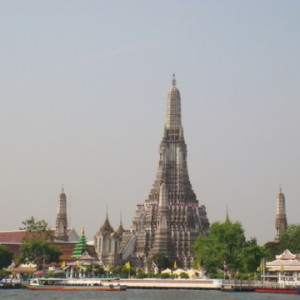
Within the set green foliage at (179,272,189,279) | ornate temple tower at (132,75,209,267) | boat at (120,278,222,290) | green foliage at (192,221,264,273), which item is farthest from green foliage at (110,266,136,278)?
ornate temple tower at (132,75,209,267)

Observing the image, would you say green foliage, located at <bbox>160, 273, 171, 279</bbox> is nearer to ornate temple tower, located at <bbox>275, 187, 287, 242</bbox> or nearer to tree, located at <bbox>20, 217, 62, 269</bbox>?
tree, located at <bbox>20, 217, 62, 269</bbox>

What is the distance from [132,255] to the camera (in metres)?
129

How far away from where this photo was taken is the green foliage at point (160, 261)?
382 ft

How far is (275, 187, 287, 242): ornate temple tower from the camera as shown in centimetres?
13024

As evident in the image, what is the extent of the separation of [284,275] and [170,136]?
44058 millimetres

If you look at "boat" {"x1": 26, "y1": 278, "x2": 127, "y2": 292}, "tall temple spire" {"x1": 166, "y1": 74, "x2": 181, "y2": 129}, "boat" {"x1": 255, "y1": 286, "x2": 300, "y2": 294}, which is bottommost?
"boat" {"x1": 255, "y1": 286, "x2": 300, "y2": 294}

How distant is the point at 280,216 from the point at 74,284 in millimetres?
47838

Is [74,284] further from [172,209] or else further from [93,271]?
[172,209]

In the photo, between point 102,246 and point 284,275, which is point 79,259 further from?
point 284,275

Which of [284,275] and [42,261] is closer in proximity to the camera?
[284,275]

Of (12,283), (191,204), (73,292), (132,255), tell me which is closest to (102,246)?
(132,255)

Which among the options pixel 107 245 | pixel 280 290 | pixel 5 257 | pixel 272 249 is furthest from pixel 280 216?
pixel 280 290

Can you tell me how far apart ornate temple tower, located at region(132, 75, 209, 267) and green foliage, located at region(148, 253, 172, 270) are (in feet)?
9.60

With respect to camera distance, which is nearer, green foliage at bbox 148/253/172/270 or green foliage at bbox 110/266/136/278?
green foliage at bbox 110/266/136/278
